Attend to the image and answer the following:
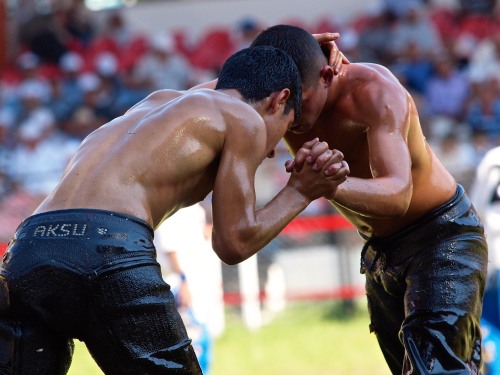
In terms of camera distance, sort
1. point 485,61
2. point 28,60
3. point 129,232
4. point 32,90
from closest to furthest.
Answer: point 129,232 < point 485,61 < point 32,90 < point 28,60

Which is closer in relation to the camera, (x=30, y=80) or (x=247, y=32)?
(x=30, y=80)

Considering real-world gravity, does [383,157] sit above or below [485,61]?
below

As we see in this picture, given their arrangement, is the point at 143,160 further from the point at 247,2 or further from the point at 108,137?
the point at 247,2

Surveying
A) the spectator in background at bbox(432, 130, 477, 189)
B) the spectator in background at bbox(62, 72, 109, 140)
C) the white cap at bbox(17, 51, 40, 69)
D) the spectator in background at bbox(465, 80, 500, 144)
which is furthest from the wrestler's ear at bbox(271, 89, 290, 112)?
the white cap at bbox(17, 51, 40, 69)

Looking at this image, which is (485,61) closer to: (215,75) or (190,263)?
(215,75)

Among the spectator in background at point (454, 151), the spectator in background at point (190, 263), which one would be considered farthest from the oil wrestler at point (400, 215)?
the spectator in background at point (454, 151)

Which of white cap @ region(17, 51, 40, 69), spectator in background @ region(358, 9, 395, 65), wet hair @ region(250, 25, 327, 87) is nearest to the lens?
wet hair @ region(250, 25, 327, 87)

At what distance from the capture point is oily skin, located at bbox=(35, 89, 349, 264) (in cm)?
348

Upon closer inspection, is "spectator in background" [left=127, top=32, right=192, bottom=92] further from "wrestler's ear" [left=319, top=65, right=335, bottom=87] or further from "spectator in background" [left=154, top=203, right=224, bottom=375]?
"wrestler's ear" [left=319, top=65, right=335, bottom=87]

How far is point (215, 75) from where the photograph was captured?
42.2 feet

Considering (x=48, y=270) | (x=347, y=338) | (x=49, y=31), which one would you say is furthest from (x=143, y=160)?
(x=49, y=31)

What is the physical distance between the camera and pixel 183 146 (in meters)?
3.51

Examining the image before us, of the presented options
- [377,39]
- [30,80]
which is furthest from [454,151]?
[30,80]

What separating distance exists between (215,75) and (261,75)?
918 centimetres
